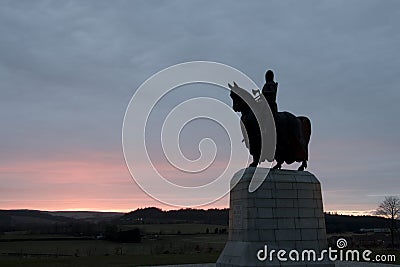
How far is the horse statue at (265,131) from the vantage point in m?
16.2

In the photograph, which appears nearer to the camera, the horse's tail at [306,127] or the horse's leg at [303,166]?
the horse's leg at [303,166]

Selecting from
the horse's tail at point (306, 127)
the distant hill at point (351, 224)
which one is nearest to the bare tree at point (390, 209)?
the distant hill at point (351, 224)

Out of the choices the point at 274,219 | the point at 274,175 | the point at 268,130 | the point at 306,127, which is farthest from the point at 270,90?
the point at 274,219

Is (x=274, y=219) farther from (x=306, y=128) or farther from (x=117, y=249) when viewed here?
(x=117, y=249)

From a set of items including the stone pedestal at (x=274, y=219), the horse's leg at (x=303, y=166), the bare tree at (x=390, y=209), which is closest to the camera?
the stone pedestal at (x=274, y=219)

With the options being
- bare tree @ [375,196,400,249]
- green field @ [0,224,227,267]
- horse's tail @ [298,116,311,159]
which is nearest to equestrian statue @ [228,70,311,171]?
horse's tail @ [298,116,311,159]

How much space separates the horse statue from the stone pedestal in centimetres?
62

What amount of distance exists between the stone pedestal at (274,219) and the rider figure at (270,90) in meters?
2.21

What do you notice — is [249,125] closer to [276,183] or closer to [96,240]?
[276,183]

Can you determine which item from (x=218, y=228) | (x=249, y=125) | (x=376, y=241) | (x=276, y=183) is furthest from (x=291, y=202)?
(x=218, y=228)

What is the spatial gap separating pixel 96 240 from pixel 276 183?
3535cm

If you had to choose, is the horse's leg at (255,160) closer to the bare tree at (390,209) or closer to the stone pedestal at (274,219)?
the stone pedestal at (274,219)

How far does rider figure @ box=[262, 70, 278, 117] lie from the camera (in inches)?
648

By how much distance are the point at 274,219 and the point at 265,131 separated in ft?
9.59
